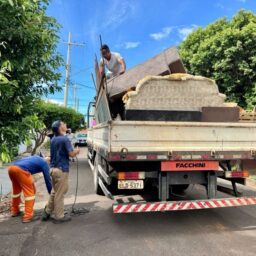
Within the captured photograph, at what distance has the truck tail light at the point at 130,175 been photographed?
5.01m

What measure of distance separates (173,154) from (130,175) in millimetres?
740

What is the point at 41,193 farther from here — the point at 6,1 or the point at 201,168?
the point at 6,1

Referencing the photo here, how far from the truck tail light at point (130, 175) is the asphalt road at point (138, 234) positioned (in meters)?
0.88

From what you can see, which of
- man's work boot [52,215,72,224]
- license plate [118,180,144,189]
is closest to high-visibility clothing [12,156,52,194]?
man's work boot [52,215,72,224]

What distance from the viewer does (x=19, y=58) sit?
3900mm

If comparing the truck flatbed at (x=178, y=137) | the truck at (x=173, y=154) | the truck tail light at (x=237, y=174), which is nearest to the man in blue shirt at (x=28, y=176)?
the truck at (x=173, y=154)

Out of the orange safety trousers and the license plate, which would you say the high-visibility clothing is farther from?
the license plate

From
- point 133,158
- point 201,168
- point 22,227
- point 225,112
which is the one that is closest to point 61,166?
point 22,227

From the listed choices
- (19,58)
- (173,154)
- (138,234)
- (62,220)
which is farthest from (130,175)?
(19,58)

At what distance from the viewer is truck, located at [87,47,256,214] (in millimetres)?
4949

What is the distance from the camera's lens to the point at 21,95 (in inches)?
170

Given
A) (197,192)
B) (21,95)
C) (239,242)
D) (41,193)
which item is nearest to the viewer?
(21,95)

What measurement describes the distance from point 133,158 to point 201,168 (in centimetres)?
114

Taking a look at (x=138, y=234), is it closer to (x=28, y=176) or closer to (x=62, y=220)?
(x=62, y=220)
